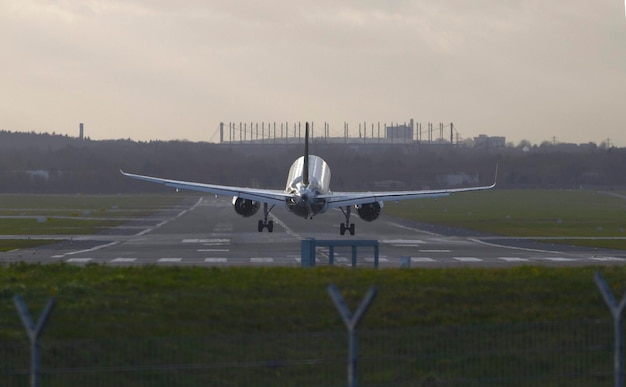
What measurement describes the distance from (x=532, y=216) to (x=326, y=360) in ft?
279

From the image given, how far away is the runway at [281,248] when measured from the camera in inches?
1718

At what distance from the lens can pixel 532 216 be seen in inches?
3895

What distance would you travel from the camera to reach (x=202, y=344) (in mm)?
17094

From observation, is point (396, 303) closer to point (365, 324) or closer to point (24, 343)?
point (365, 324)

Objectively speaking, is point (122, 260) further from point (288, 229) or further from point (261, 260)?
point (288, 229)

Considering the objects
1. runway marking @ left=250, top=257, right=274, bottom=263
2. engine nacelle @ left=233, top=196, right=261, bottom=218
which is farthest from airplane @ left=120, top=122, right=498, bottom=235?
runway marking @ left=250, top=257, right=274, bottom=263

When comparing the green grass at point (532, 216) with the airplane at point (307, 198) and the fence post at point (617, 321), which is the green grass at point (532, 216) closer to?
the airplane at point (307, 198)

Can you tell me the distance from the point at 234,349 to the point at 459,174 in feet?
476

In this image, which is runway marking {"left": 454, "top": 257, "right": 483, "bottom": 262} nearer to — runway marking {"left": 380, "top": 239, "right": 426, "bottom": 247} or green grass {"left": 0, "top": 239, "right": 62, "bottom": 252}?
runway marking {"left": 380, "top": 239, "right": 426, "bottom": 247}

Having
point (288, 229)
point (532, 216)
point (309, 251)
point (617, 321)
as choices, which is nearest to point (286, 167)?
point (532, 216)

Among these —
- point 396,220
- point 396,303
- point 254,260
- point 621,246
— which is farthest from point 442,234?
point 396,303

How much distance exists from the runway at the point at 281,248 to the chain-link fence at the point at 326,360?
15.9 meters

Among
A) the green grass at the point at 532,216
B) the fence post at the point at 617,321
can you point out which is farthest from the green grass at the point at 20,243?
the fence post at the point at 617,321

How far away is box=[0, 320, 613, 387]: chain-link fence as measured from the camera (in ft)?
53.2
